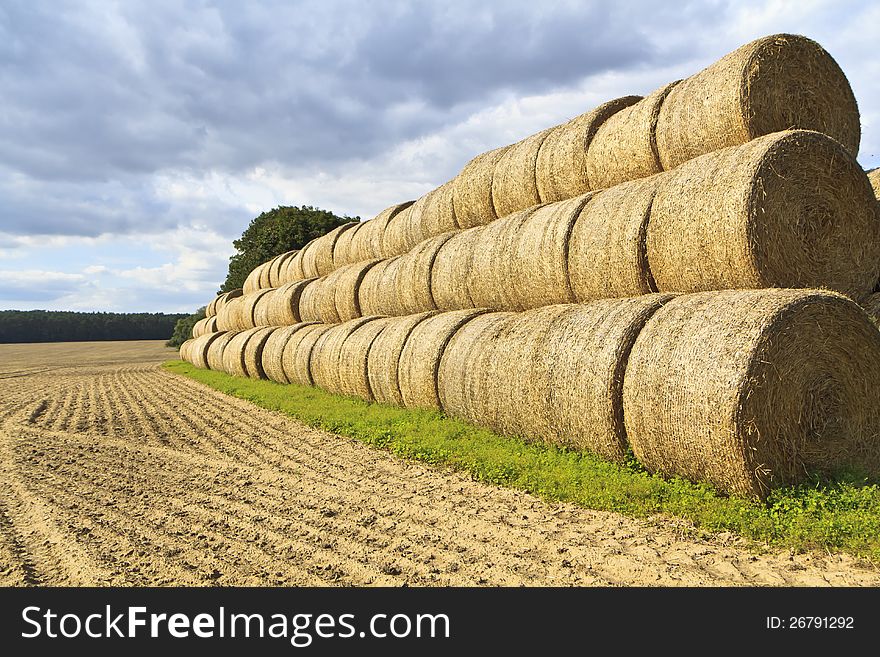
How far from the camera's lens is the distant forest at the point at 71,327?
68.2 m

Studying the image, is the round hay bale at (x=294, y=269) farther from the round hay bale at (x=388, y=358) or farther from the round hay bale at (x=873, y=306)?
the round hay bale at (x=873, y=306)

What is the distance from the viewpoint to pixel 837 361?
17.9 feet

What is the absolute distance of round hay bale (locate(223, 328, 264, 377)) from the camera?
65.4 feet

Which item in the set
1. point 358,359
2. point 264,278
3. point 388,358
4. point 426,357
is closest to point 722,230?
point 426,357

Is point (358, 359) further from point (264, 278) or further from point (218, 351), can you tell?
point (264, 278)

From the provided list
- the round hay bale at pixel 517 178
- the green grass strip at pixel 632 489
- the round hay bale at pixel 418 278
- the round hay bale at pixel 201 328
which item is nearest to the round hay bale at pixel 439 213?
the round hay bale at pixel 418 278

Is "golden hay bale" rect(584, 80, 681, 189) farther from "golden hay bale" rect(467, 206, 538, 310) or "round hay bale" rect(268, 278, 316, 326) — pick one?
"round hay bale" rect(268, 278, 316, 326)

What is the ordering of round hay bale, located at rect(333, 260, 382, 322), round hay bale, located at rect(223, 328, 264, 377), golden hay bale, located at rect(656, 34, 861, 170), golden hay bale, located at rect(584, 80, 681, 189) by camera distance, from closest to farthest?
golden hay bale, located at rect(656, 34, 861, 170) < golden hay bale, located at rect(584, 80, 681, 189) < round hay bale, located at rect(333, 260, 382, 322) < round hay bale, located at rect(223, 328, 264, 377)

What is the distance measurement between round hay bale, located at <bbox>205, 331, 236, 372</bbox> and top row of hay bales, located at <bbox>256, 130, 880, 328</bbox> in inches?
655

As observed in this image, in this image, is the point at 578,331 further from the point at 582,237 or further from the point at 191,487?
the point at 191,487

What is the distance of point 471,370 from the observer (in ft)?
28.1

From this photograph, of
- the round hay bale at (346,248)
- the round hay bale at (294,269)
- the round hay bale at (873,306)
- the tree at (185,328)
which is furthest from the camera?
the tree at (185,328)

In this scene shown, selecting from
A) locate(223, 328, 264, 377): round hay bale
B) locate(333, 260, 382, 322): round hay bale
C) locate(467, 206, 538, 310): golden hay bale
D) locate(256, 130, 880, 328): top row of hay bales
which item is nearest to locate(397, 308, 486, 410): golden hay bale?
locate(467, 206, 538, 310): golden hay bale

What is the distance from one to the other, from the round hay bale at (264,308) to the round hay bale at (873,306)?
17102 mm
